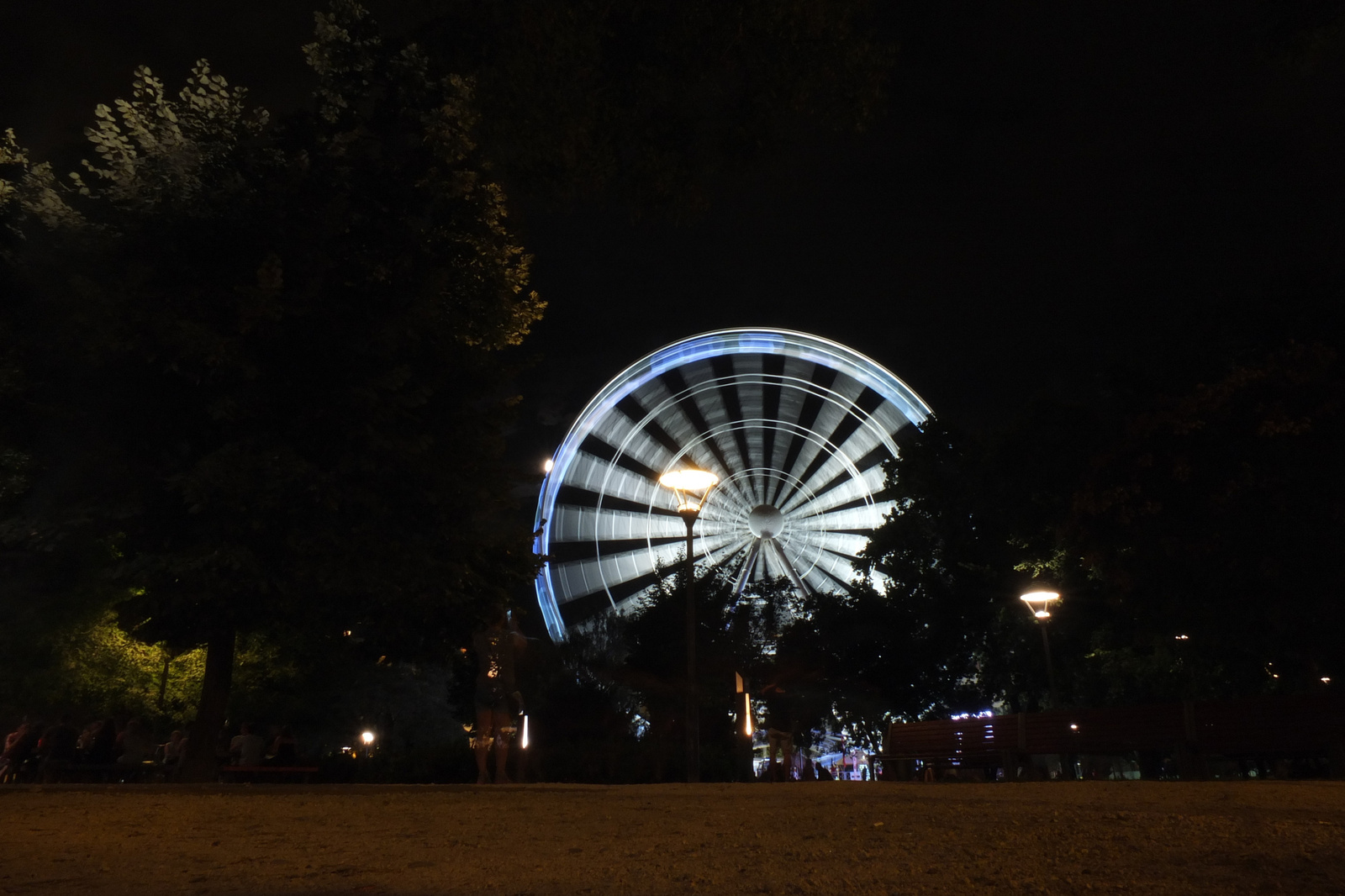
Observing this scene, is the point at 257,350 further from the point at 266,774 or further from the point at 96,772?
the point at 96,772

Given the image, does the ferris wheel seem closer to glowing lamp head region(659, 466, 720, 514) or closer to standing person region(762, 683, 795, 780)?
standing person region(762, 683, 795, 780)

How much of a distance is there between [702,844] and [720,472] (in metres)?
22.1

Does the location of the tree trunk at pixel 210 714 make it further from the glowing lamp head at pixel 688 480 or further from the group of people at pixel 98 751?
the glowing lamp head at pixel 688 480

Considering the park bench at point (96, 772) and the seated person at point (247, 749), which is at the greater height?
the seated person at point (247, 749)

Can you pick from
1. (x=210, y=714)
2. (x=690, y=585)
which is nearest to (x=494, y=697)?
(x=690, y=585)

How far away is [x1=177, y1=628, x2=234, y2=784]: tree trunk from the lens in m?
11.4

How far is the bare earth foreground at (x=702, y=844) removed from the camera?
12.6ft

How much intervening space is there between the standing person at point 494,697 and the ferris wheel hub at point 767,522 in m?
16.8

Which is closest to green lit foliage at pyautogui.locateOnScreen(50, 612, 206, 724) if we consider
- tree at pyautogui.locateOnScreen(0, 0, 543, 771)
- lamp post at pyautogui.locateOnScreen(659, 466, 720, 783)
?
tree at pyautogui.locateOnScreen(0, 0, 543, 771)

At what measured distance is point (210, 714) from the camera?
11539 millimetres

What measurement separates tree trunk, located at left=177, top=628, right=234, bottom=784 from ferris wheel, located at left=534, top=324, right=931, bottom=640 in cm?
1425

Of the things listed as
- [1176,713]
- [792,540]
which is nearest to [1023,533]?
[792,540]

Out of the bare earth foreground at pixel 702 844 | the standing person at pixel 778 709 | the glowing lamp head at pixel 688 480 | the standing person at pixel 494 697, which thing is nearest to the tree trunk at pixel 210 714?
the standing person at pixel 494 697

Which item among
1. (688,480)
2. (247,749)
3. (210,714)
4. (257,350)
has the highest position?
(257,350)
